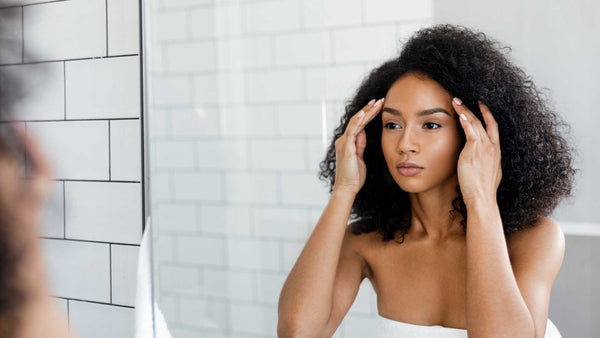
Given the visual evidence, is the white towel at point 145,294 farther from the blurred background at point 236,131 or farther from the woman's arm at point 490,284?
the woman's arm at point 490,284

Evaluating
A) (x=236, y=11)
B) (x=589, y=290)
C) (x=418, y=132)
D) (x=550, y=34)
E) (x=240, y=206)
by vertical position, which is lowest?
(x=589, y=290)

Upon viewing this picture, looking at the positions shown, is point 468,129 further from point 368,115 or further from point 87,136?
point 87,136

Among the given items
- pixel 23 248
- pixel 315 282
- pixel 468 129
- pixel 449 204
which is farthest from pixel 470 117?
pixel 23 248

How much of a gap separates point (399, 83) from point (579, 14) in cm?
28

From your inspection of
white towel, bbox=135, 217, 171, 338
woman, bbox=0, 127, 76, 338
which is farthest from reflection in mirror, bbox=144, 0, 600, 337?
woman, bbox=0, 127, 76, 338

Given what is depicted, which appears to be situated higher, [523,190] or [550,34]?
[550,34]

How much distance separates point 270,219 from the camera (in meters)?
1.14

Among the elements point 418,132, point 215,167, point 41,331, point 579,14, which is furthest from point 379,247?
point 41,331

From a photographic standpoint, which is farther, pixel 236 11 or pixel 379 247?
pixel 236 11

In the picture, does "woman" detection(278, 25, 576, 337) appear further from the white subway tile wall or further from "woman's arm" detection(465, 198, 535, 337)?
the white subway tile wall

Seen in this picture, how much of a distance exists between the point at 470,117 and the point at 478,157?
58mm

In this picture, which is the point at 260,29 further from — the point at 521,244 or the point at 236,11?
the point at 521,244

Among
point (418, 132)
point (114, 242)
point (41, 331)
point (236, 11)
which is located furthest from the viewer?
point (236, 11)

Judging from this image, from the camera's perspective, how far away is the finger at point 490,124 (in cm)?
83
